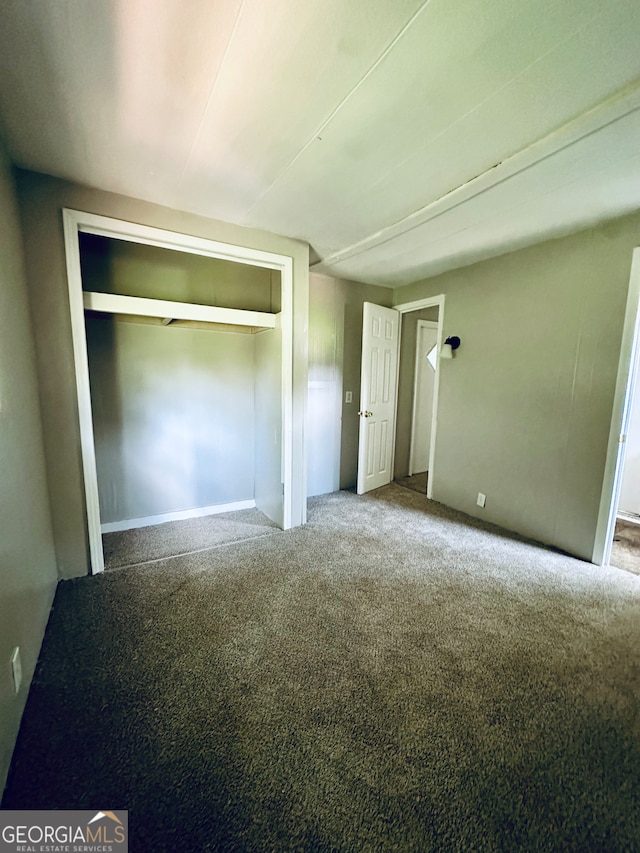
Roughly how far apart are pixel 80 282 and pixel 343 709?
2.67 metres

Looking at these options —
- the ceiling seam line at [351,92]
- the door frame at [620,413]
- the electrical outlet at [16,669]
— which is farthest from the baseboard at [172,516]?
the door frame at [620,413]

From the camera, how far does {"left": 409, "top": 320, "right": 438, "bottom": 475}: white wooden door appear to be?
15.0 feet

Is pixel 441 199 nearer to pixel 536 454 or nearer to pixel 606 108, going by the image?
pixel 606 108

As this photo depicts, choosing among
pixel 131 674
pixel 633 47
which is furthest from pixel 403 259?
pixel 131 674

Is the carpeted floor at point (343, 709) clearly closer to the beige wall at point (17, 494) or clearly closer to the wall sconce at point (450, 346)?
the beige wall at point (17, 494)

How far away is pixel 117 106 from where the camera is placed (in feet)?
4.58

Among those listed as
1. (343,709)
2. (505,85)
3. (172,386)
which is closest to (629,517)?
(343,709)

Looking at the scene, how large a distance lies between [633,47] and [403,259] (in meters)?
2.08

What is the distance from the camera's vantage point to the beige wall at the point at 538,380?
7.88 feet

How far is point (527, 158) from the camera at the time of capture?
5.38 ft

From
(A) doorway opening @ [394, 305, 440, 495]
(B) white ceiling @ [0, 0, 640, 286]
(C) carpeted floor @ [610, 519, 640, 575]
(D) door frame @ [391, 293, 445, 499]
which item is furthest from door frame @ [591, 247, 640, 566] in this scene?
(A) doorway opening @ [394, 305, 440, 495]

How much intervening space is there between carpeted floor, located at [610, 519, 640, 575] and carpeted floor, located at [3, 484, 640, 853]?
26 centimetres

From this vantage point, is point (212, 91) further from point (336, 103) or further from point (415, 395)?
point (415, 395)

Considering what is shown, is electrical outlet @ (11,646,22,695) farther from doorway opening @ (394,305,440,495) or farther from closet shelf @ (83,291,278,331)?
doorway opening @ (394,305,440,495)
